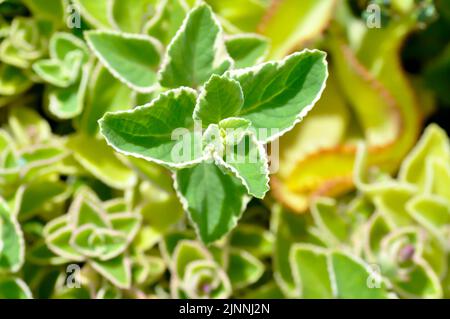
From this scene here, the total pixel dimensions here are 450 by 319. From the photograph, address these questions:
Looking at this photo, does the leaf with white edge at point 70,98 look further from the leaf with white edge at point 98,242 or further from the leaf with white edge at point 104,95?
the leaf with white edge at point 98,242

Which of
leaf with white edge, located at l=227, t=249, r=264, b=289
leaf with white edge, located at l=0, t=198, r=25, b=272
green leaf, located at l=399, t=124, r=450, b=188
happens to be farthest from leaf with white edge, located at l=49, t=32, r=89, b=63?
green leaf, located at l=399, t=124, r=450, b=188

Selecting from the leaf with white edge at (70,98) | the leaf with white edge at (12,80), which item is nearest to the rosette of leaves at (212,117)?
the leaf with white edge at (70,98)

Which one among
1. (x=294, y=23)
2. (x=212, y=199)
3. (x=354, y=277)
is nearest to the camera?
(x=212, y=199)

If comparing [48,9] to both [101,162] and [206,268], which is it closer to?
[101,162]

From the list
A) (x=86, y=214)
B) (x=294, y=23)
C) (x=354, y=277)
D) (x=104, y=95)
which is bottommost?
(x=354, y=277)

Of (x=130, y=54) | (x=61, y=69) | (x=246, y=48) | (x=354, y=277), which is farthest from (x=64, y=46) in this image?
(x=354, y=277)
